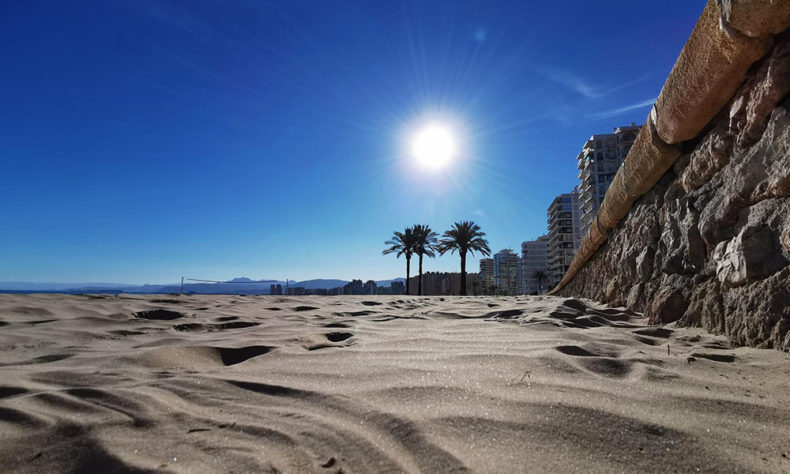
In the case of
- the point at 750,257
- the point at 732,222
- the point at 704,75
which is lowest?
the point at 750,257

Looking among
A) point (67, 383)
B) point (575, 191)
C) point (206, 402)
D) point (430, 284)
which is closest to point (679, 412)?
point (206, 402)

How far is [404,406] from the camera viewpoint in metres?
1.05

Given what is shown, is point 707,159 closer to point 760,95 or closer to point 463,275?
point 760,95

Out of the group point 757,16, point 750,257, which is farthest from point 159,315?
point 757,16

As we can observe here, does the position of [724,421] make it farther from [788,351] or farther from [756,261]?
[756,261]

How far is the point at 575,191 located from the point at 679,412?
245ft

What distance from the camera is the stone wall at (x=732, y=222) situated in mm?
1459

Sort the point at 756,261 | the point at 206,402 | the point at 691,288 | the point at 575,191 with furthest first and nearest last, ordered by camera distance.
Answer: the point at 575,191, the point at 691,288, the point at 756,261, the point at 206,402

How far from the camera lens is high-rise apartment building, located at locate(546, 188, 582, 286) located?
6462 centimetres

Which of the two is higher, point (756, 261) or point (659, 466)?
point (756, 261)

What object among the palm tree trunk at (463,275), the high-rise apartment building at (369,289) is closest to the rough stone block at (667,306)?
the palm tree trunk at (463,275)

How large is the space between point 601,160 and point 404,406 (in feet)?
200

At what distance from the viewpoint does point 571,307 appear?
10.5 feet

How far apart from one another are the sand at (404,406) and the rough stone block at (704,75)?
1.28 meters
